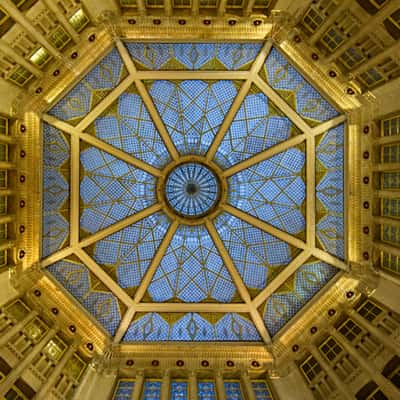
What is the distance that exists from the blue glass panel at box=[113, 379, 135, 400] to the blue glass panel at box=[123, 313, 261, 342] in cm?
222

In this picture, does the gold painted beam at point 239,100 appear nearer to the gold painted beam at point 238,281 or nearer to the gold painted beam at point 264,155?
the gold painted beam at point 264,155

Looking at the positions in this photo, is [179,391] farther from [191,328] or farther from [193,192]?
[193,192]

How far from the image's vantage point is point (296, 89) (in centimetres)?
2169

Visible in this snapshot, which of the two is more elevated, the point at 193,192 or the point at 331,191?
the point at 331,191

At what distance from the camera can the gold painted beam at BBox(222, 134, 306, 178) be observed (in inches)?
896

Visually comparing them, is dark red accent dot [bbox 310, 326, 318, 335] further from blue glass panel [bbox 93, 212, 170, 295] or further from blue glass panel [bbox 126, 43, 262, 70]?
blue glass panel [bbox 126, 43, 262, 70]

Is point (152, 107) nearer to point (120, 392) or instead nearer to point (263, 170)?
point (263, 170)

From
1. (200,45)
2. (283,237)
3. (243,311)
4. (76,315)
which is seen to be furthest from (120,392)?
(200,45)

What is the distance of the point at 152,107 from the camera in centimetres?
2294

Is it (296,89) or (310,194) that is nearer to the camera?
(296,89)

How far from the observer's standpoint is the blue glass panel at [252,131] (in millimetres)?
22703

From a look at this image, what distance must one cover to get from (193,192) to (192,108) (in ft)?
16.9

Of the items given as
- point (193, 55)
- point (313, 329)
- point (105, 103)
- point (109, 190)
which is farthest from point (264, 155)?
point (313, 329)

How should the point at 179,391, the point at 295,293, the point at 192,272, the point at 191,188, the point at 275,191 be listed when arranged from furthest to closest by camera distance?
the point at 191,188
the point at 192,272
the point at 275,191
the point at 295,293
the point at 179,391
